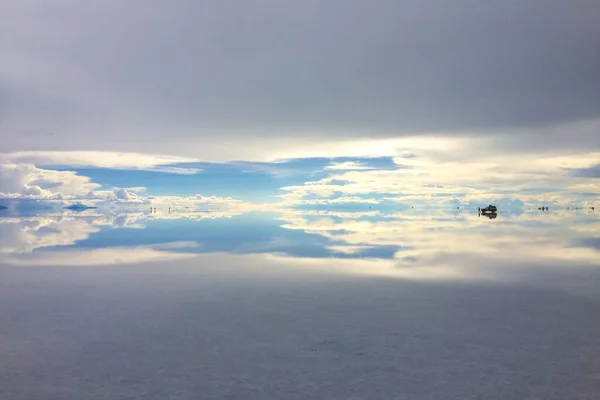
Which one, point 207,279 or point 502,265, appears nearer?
point 207,279

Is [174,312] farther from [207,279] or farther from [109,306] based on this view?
[207,279]

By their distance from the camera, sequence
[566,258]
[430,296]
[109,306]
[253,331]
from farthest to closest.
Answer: [566,258], [430,296], [109,306], [253,331]

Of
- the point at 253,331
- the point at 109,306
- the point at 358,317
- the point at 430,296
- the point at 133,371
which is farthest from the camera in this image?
the point at 430,296

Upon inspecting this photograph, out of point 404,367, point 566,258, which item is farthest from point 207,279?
point 566,258

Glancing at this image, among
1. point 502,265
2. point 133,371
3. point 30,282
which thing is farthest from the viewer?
point 502,265

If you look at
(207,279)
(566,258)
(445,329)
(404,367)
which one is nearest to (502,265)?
(566,258)

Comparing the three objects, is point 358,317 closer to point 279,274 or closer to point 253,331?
point 253,331
